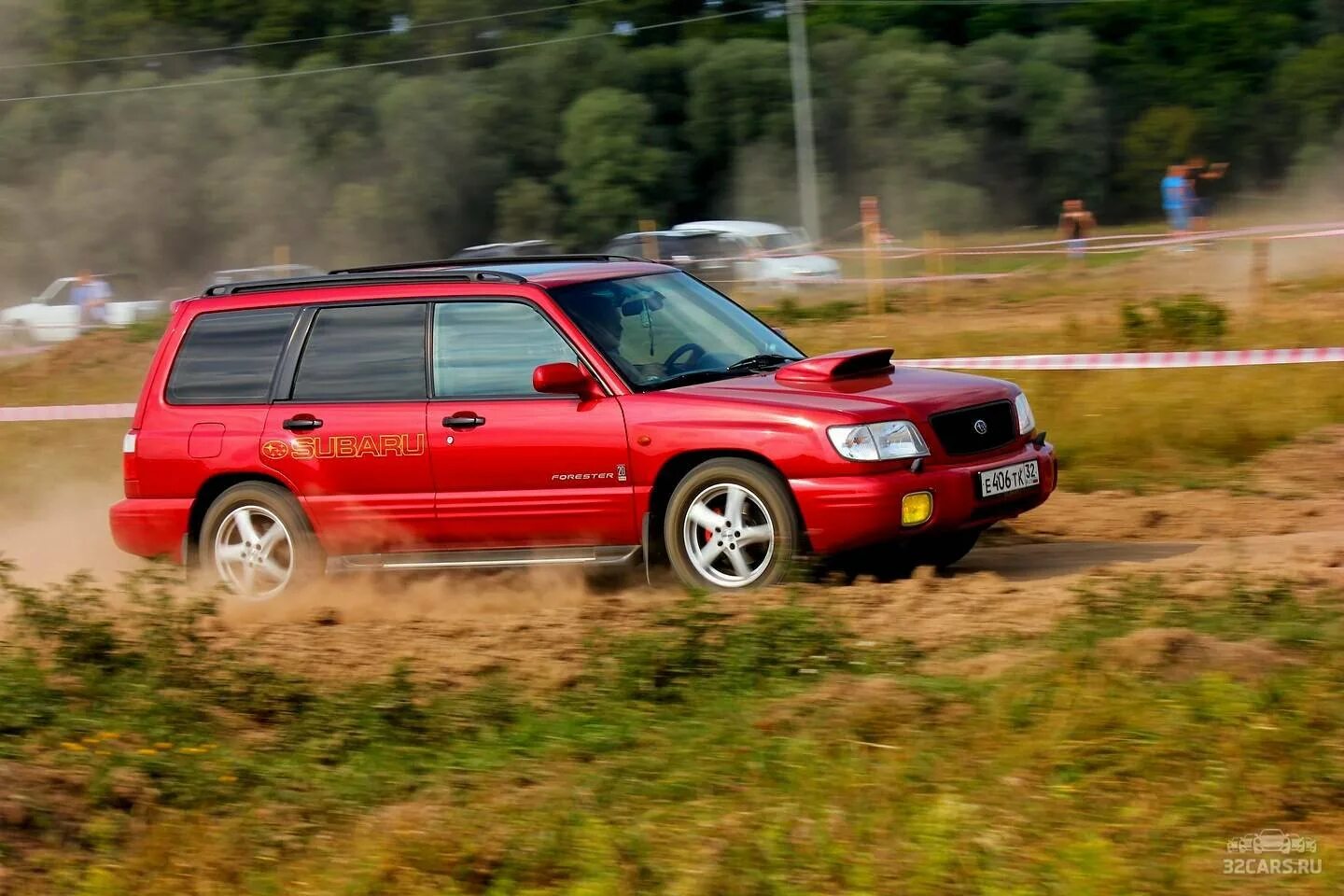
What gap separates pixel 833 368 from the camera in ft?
26.6

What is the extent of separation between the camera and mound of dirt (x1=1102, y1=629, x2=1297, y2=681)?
5777 mm

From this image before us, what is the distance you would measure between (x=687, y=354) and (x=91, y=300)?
25046 mm

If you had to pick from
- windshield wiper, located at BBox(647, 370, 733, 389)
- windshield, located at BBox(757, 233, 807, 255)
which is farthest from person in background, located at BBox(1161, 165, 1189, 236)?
windshield wiper, located at BBox(647, 370, 733, 389)

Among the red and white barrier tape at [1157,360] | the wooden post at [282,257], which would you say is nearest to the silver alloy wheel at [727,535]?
the red and white barrier tape at [1157,360]

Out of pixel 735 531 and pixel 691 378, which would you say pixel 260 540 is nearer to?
pixel 691 378

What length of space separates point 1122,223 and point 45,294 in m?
27.5

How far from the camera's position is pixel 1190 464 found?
39.1 ft

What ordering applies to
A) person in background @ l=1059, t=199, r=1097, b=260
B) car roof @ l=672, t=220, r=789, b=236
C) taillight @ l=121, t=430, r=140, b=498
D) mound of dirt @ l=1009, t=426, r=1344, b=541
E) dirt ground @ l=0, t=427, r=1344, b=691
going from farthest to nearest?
car roof @ l=672, t=220, r=789, b=236
person in background @ l=1059, t=199, r=1097, b=260
mound of dirt @ l=1009, t=426, r=1344, b=541
taillight @ l=121, t=430, r=140, b=498
dirt ground @ l=0, t=427, r=1344, b=691

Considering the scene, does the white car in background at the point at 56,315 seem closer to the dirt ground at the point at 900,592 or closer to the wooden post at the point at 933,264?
the wooden post at the point at 933,264

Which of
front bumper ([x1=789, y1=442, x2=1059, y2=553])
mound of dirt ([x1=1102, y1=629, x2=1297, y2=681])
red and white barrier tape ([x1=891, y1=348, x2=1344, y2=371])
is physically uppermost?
red and white barrier tape ([x1=891, y1=348, x2=1344, y2=371])

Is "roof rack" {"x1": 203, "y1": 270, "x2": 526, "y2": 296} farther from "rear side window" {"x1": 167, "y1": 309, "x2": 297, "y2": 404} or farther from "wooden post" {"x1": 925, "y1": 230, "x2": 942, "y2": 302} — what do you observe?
"wooden post" {"x1": 925, "y1": 230, "x2": 942, "y2": 302}

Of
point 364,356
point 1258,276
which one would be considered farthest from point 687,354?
point 1258,276

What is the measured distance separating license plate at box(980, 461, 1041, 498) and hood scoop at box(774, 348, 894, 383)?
29.1 inches

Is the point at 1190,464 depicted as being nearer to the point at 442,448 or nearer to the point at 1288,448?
the point at 1288,448
